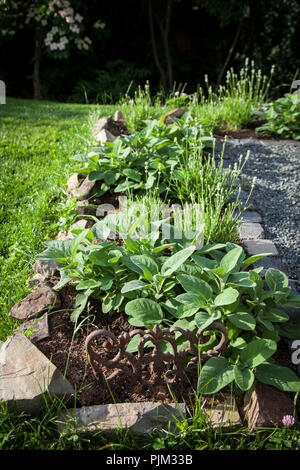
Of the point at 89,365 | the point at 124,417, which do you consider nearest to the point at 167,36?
the point at 89,365

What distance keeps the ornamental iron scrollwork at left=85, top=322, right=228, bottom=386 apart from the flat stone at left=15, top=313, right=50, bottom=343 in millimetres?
292

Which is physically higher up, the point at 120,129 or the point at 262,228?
the point at 120,129

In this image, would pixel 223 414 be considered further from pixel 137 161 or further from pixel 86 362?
pixel 137 161

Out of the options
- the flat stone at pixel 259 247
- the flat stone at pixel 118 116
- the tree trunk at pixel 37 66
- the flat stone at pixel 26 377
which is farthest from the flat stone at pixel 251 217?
the tree trunk at pixel 37 66

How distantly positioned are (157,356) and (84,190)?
1535mm

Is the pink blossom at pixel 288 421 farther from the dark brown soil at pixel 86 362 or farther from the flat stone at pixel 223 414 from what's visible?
the dark brown soil at pixel 86 362

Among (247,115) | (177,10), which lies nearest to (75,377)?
(247,115)

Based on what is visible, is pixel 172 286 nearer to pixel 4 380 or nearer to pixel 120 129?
pixel 4 380

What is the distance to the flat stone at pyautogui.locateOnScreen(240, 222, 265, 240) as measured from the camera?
2.54 metres

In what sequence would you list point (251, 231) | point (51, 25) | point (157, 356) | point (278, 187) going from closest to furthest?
1. point (157, 356)
2. point (251, 231)
3. point (278, 187)
4. point (51, 25)

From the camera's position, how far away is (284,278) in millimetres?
1882

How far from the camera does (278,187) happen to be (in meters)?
3.06

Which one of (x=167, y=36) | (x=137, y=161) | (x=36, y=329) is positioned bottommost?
(x=36, y=329)

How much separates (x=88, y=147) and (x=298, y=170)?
5.66 feet
